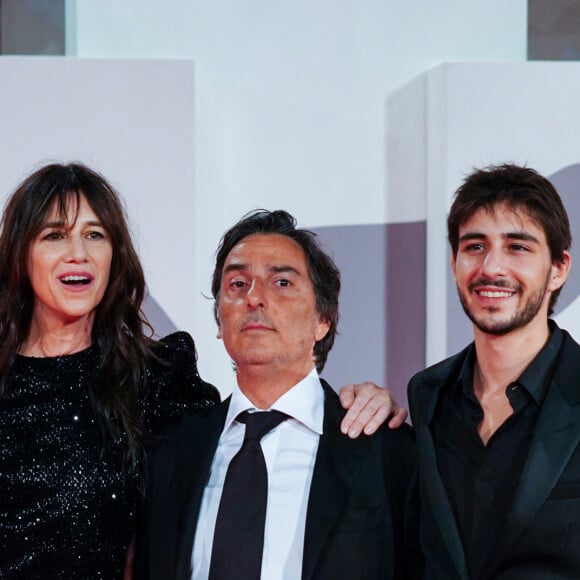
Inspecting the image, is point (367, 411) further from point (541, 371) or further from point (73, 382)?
point (73, 382)

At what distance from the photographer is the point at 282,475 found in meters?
2.14

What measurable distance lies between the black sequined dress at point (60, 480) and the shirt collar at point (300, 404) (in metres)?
0.18

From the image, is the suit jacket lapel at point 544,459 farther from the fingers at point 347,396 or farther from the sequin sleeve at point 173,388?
the sequin sleeve at point 173,388

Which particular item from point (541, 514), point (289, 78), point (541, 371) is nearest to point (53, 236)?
point (541, 371)

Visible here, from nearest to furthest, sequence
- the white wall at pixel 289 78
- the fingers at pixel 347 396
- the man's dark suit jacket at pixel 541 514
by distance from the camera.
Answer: the man's dark suit jacket at pixel 541 514
the fingers at pixel 347 396
the white wall at pixel 289 78

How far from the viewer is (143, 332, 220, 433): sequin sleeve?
233cm

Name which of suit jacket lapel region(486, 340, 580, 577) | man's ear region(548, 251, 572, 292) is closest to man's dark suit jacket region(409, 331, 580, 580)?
suit jacket lapel region(486, 340, 580, 577)

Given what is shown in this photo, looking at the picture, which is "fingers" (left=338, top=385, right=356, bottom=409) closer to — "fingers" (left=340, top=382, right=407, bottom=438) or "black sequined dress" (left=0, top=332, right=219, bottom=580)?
"fingers" (left=340, top=382, right=407, bottom=438)

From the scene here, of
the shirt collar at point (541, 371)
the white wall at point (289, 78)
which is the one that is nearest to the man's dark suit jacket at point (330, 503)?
the shirt collar at point (541, 371)

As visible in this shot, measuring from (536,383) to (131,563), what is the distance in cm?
99

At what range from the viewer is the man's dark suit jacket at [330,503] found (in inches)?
80.0

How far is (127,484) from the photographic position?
2.20m

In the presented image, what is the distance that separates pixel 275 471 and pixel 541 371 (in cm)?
60

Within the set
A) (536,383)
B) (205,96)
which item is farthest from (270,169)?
(536,383)
